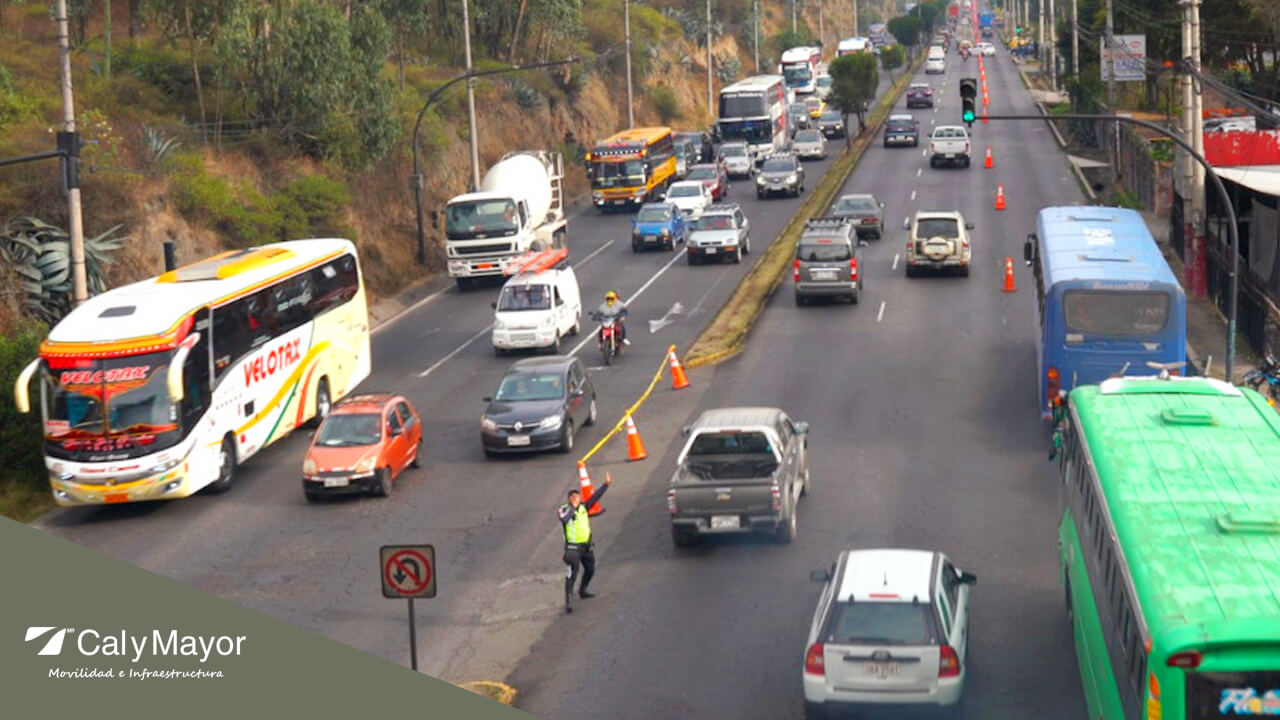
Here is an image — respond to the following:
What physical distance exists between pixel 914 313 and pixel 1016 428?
1223 centimetres

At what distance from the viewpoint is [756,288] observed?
46.1 metres

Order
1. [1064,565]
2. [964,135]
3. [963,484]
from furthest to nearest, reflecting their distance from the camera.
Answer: [964,135] → [963,484] → [1064,565]

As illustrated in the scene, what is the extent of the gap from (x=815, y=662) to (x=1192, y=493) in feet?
13.8

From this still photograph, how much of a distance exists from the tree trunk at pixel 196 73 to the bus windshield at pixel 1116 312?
3024 cm

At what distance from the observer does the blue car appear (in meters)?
56.4

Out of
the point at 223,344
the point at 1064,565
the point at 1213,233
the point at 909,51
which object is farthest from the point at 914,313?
the point at 909,51

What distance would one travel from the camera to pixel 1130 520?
1370 centimetres

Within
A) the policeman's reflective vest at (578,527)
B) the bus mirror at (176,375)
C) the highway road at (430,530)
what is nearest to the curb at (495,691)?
the highway road at (430,530)

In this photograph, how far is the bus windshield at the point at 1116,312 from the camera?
27953 millimetres

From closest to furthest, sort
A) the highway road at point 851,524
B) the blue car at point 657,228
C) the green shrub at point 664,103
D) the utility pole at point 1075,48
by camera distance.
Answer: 1. the highway road at point 851,524
2. the blue car at point 657,228
3. the utility pole at point 1075,48
4. the green shrub at point 664,103

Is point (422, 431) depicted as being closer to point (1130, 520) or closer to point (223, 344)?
point (223, 344)

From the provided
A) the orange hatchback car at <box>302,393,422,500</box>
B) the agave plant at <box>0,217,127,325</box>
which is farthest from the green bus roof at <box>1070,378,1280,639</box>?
the agave plant at <box>0,217,127,325</box>

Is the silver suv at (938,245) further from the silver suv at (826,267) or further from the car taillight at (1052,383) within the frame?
the car taillight at (1052,383)

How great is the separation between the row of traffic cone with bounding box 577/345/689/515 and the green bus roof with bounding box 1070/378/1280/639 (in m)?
8.86
